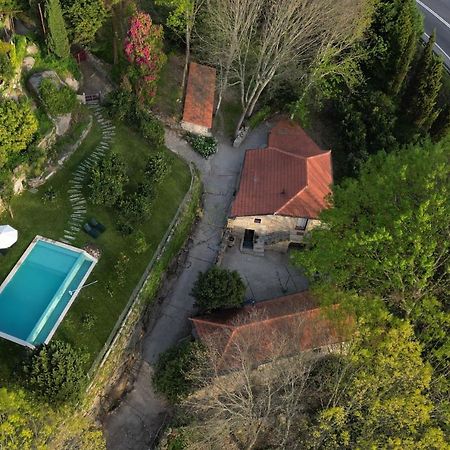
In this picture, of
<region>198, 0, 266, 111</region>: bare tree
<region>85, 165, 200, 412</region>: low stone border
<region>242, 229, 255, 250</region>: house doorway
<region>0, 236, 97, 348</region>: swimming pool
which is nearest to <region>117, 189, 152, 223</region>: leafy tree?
<region>85, 165, 200, 412</region>: low stone border

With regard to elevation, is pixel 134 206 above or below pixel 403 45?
below

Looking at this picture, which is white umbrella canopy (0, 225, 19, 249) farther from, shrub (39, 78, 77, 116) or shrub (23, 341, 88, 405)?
shrub (39, 78, 77, 116)

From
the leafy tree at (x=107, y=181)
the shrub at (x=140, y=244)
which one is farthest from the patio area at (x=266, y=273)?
the leafy tree at (x=107, y=181)

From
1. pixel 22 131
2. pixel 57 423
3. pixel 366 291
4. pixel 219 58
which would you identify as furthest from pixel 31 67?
pixel 366 291

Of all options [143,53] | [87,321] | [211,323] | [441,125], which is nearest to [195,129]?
[143,53]

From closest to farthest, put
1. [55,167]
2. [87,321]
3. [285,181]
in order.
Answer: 1. [87,321]
2. [55,167]
3. [285,181]

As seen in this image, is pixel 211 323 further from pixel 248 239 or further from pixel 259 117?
pixel 259 117
